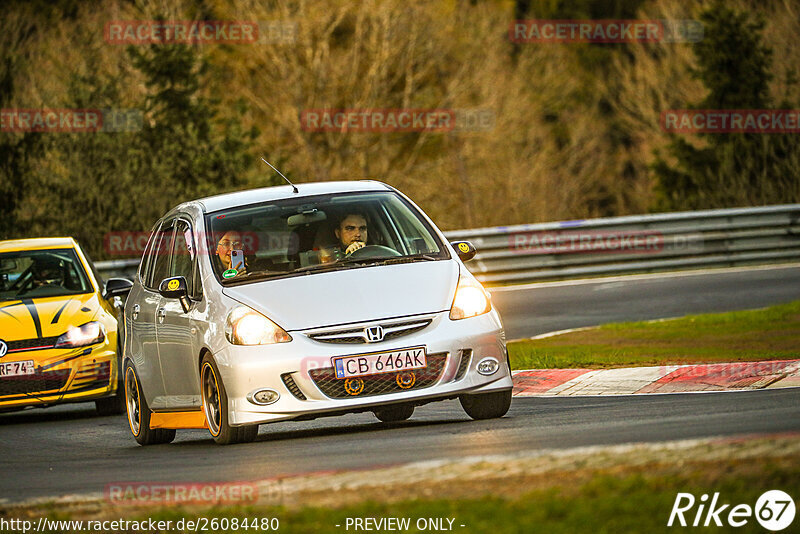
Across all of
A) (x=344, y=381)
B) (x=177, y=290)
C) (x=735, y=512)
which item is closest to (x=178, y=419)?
(x=177, y=290)

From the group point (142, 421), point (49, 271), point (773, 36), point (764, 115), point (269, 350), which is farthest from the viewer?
point (773, 36)

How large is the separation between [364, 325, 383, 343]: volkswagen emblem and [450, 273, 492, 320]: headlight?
1.69 ft

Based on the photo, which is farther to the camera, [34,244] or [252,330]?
[34,244]

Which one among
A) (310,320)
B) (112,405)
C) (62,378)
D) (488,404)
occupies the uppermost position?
(310,320)

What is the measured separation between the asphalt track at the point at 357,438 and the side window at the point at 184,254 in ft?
3.79

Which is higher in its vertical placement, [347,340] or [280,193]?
[280,193]

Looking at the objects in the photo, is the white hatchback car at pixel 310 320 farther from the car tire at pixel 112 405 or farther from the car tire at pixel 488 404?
the car tire at pixel 112 405

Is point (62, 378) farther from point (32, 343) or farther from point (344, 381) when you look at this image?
point (344, 381)

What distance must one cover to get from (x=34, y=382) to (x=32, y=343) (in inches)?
13.7

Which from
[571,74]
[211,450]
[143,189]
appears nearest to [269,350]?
[211,450]

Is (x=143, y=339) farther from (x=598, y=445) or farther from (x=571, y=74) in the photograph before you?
(x=571, y=74)

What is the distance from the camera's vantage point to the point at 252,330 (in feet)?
30.6

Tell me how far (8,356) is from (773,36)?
36576 mm

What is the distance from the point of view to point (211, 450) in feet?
31.2
